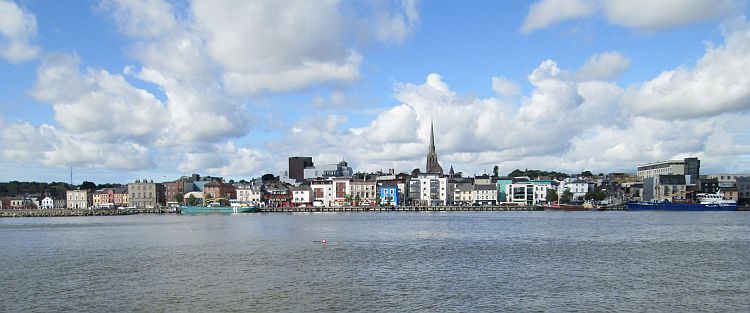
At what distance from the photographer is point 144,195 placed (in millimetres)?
195125

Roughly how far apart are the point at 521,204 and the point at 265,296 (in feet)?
543

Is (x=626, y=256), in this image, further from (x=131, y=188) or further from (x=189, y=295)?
(x=131, y=188)

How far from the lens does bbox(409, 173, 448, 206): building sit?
194 metres

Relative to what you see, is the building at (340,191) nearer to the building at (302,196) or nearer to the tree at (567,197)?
the building at (302,196)

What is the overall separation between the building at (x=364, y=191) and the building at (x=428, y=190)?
46.8 ft

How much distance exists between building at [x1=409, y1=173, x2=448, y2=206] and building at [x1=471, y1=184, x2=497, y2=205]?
9.25 m

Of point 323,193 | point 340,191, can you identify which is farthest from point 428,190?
point 323,193

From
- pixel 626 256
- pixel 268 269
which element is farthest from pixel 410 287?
pixel 626 256

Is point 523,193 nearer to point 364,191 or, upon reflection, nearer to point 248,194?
point 364,191

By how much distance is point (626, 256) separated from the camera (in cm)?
4459

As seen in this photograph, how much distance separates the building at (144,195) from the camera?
637ft

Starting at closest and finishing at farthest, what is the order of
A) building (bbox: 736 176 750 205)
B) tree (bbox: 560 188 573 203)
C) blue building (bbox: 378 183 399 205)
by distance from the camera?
building (bbox: 736 176 750 205)
tree (bbox: 560 188 573 203)
blue building (bbox: 378 183 399 205)

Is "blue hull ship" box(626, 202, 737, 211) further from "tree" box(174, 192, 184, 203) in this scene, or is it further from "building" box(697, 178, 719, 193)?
"tree" box(174, 192, 184, 203)

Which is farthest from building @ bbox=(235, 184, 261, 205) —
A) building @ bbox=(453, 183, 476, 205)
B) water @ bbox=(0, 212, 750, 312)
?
water @ bbox=(0, 212, 750, 312)
